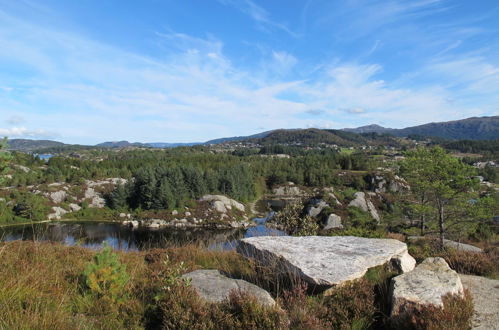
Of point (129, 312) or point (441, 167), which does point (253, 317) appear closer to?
point (129, 312)

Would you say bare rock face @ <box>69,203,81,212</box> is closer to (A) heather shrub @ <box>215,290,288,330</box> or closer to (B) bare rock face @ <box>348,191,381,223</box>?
(B) bare rock face @ <box>348,191,381,223</box>

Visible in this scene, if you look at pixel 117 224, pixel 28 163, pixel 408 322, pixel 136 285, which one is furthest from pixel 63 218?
pixel 408 322

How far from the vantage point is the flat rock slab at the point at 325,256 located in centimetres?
532

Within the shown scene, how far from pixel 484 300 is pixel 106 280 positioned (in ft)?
23.8

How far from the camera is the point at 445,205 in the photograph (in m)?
14.8

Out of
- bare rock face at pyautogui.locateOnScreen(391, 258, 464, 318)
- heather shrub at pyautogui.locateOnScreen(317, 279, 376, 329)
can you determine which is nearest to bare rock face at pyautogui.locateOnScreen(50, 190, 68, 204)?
heather shrub at pyautogui.locateOnScreen(317, 279, 376, 329)

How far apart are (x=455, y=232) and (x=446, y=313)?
46.1ft

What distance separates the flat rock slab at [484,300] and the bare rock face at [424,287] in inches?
17.0

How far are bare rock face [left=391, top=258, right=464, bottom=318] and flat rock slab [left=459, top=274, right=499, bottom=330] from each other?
0.43m

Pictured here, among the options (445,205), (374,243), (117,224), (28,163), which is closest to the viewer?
(374,243)

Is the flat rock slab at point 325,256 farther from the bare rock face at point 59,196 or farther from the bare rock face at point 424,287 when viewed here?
the bare rock face at point 59,196

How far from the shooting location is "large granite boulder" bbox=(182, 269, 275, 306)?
16.4 feet

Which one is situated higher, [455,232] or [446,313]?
[446,313]

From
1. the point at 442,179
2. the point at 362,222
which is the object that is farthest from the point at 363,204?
the point at 442,179
